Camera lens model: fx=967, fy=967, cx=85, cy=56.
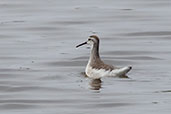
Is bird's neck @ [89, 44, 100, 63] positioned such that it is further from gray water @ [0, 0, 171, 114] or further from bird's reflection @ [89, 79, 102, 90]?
bird's reflection @ [89, 79, 102, 90]

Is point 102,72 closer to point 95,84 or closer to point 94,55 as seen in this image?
point 95,84

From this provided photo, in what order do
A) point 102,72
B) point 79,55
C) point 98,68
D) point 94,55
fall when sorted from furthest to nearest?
1. point 79,55
2. point 94,55
3. point 98,68
4. point 102,72

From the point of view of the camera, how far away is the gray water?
53.9ft

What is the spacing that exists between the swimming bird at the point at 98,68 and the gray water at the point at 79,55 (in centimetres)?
15

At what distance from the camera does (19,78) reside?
18812mm

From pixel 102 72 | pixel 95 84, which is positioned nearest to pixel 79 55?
pixel 102 72

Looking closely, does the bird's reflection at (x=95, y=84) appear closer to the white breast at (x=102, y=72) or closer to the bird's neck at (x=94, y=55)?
the white breast at (x=102, y=72)

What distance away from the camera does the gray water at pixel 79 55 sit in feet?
53.9

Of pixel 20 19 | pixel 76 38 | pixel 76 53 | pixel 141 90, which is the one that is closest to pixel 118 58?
pixel 76 53

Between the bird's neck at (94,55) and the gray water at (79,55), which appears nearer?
the gray water at (79,55)

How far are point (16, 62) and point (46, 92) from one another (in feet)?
10.6

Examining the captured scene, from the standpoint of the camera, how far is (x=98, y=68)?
62.4ft

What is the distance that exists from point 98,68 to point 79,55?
2620 millimetres

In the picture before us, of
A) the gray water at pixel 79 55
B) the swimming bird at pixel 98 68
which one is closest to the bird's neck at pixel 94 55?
the swimming bird at pixel 98 68
